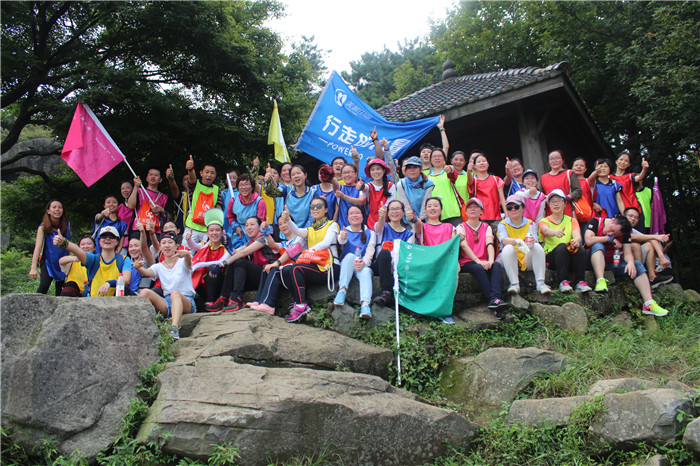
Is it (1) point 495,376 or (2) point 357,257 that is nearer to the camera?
(1) point 495,376

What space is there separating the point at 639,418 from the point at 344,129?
235 inches

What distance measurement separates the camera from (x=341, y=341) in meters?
5.31

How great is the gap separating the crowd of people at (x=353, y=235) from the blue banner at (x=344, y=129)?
0.63 metres

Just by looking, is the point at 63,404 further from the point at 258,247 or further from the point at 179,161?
the point at 179,161

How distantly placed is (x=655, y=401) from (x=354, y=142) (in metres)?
5.75

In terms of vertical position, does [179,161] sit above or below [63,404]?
above

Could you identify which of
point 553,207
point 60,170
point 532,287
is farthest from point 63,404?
point 60,170

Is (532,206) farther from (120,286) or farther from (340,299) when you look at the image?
(120,286)

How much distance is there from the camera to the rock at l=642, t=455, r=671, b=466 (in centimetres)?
364

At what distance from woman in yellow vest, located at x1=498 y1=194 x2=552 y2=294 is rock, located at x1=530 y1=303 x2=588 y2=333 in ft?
0.95

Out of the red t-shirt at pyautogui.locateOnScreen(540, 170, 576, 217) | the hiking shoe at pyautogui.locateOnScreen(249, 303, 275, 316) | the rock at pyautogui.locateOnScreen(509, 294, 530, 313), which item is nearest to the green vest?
the red t-shirt at pyautogui.locateOnScreen(540, 170, 576, 217)

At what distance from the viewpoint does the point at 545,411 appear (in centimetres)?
426

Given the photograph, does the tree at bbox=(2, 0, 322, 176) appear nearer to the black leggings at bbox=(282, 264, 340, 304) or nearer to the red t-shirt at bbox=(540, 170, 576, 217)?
the black leggings at bbox=(282, 264, 340, 304)

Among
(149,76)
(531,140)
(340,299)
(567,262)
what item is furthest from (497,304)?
(149,76)
